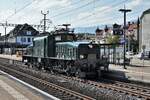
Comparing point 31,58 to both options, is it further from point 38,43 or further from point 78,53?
point 78,53

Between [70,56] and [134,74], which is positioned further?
[134,74]

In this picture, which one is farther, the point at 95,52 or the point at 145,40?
the point at 145,40

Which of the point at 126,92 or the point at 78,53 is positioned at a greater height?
the point at 78,53

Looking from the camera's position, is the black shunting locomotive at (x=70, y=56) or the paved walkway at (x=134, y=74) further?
the black shunting locomotive at (x=70, y=56)

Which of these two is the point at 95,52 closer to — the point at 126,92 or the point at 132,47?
the point at 126,92

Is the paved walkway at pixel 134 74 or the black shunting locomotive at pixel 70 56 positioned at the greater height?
the black shunting locomotive at pixel 70 56

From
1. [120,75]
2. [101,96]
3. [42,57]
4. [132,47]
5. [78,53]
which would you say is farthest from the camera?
[132,47]

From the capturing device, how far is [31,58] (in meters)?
44.8

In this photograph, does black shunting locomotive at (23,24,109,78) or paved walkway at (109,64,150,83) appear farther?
black shunting locomotive at (23,24,109,78)

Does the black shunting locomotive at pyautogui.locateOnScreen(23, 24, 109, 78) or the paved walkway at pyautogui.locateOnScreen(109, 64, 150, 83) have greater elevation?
the black shunting locomotive at pyautogui.locateOnScreen(23, 24, 109, 78)

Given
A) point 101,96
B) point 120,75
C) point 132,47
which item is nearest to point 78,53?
point 120,75

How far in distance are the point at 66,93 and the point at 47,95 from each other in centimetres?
126

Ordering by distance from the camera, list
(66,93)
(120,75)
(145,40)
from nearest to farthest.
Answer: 1. (66,93)
2. (120,75)
3. (145,40)

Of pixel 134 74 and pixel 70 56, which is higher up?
pixel 70 56
